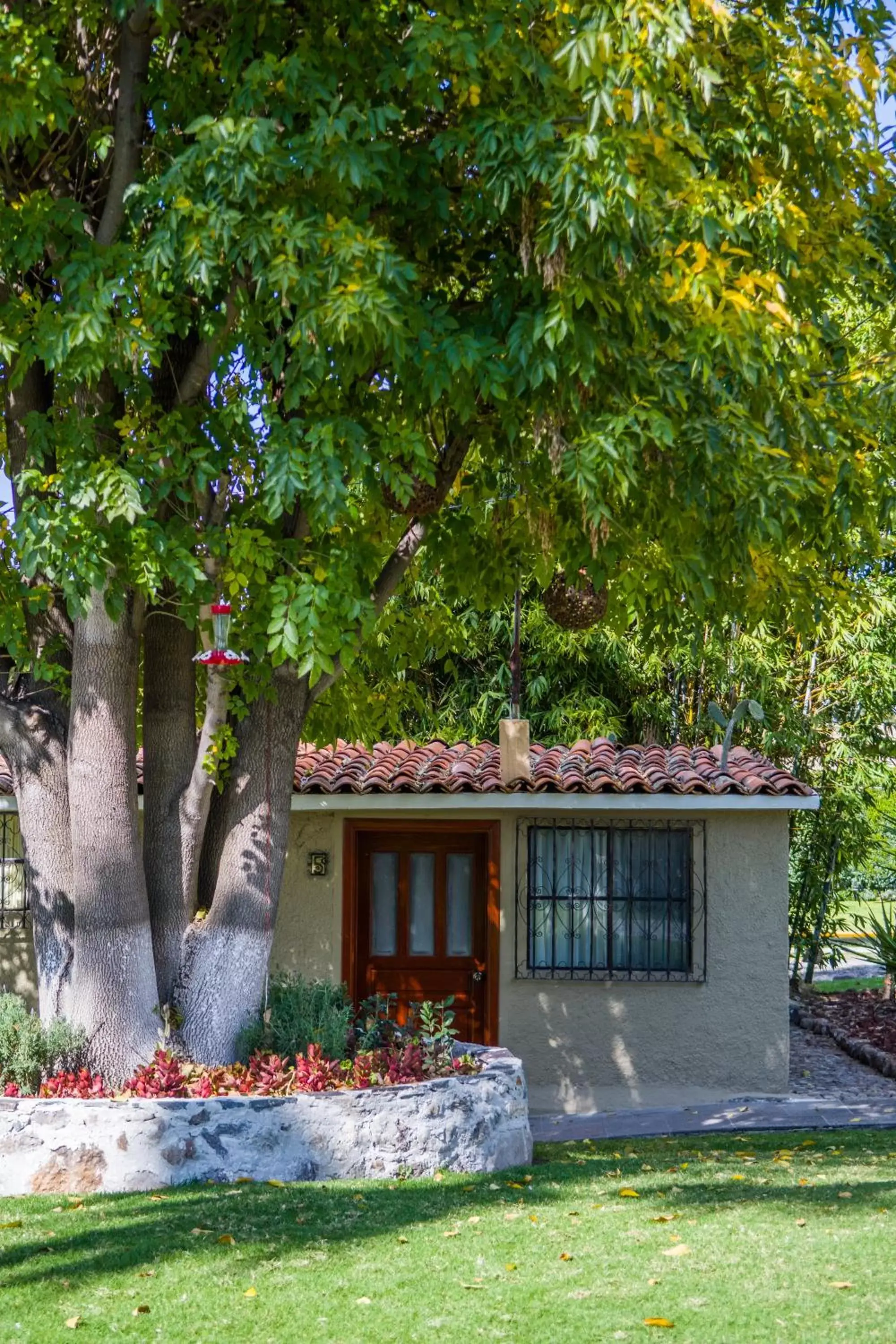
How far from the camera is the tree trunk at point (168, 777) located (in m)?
9.19

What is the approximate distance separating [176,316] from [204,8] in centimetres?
184

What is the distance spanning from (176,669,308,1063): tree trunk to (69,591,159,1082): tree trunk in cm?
33

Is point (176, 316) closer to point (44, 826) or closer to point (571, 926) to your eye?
point (44, 826)

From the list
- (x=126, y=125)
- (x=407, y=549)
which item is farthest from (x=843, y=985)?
(x=126, y=125)

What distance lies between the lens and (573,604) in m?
9.87

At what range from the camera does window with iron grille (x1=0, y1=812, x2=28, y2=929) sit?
1291cm

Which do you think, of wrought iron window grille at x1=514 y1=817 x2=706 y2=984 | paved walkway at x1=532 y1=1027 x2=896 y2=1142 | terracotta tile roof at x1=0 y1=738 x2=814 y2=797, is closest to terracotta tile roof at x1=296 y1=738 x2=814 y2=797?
terracotta tile roof at x1=0 y1=738 x2=814 y2=797

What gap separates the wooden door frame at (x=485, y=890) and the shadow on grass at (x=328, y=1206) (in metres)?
3.34

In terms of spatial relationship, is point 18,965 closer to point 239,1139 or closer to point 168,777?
point 168,777

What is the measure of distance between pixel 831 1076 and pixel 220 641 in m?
8.26

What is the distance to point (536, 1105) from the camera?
40.5 ft

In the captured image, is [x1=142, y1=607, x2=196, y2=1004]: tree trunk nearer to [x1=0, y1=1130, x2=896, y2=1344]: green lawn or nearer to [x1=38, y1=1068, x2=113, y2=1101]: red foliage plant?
[x1=38, y1=1068, x2=113, y2=1101]: red foliage plant

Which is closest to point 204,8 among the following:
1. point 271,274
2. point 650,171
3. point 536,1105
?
point 271,274

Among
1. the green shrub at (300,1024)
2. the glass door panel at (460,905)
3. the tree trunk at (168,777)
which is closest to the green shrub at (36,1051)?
the tree trunk at (168,777)
